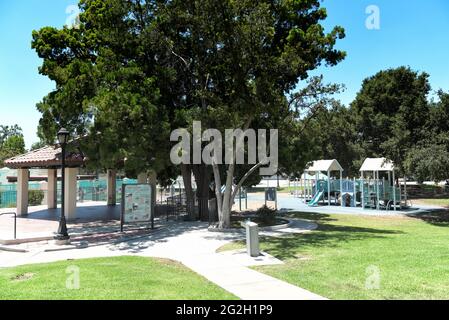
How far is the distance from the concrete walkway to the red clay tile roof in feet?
19.3

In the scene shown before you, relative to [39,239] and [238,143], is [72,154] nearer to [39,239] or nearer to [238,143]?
[39,239]

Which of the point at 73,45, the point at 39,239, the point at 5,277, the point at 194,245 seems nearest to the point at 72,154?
the point at 73,45

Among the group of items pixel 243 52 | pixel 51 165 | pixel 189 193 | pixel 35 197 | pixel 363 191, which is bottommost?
pixel 35 197

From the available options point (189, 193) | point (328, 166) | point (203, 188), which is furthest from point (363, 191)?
point (189, 193)

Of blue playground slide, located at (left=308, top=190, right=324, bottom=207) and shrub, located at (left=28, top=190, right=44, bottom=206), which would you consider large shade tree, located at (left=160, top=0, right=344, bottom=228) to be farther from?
shrub, located at (left=28, top=190, right=44, bottom=206)

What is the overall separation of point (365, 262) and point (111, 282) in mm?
5883

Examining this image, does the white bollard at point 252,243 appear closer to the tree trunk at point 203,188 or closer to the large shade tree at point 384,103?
the tree trunk at point 203,188

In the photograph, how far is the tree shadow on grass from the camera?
12.0 m

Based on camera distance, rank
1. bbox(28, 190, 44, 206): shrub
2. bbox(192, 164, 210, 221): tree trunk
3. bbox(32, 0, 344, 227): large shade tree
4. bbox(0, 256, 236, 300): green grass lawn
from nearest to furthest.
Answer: bbox(0, 256, 236, 300): green grass lawn → bbox(32, 0, 344, 227): large shade tree → bbox(192, 164, 210, 221): tree trunk → bbox(28, 190, 44, 206): shrub

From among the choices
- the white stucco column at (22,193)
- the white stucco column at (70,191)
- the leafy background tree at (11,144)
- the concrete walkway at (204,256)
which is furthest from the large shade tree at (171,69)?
the leafy background tree at (11,144)

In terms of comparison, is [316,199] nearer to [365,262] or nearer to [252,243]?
[252,243]

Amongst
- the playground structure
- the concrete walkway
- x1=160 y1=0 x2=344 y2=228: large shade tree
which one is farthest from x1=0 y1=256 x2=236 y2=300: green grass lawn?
the playground structure

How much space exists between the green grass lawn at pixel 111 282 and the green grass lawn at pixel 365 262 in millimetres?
1954

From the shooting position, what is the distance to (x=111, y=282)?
26.6ft
